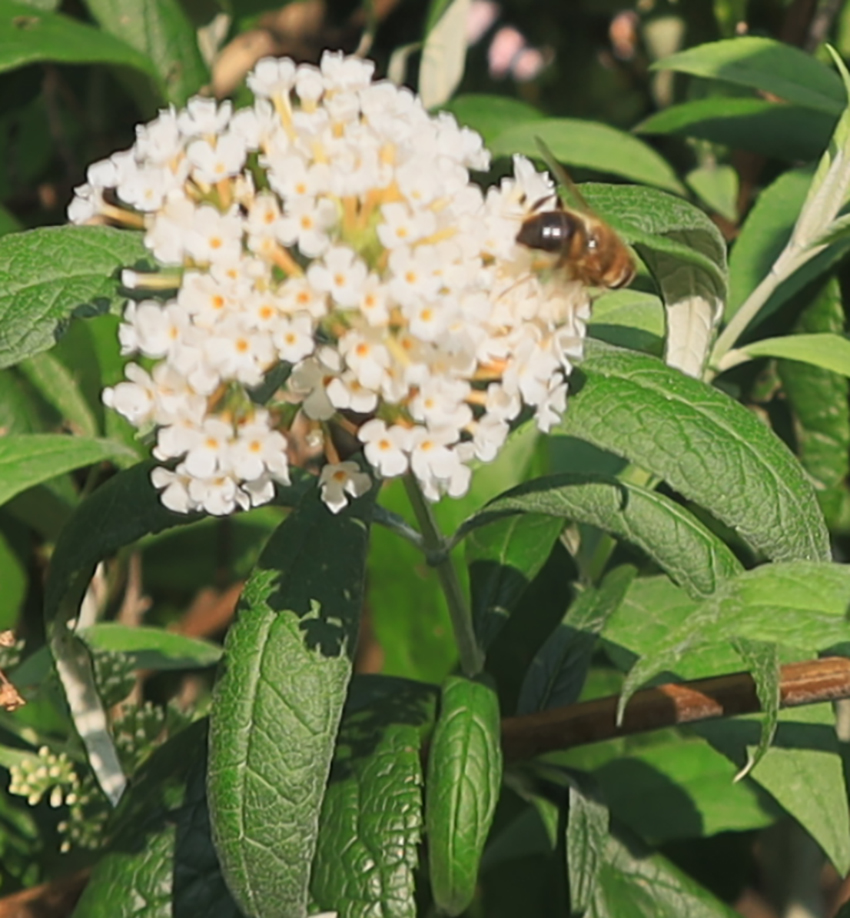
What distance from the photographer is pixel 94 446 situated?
1128mm

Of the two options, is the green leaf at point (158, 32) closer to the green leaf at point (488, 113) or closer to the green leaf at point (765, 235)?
the green leaf at point (488, 113)

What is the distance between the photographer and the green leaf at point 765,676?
878 mm

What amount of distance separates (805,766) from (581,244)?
0.53 meters

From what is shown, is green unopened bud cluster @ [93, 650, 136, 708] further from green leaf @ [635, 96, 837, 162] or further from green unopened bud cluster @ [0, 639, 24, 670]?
green leaf @ [635, 96, 837, 162]

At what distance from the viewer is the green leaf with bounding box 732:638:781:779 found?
2.88 feet

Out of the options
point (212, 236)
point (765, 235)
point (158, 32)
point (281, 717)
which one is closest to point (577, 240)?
point (212, 236)

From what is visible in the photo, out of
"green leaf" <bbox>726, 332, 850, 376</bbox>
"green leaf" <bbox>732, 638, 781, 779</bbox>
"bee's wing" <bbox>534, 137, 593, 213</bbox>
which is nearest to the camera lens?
"green leaf" <bbox>732, 638, 781, 779</bbox>

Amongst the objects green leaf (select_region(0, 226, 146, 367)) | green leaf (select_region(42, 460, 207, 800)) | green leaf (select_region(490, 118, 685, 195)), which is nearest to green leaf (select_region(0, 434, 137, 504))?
green leaf (select_region(42, 460, 207, 800))

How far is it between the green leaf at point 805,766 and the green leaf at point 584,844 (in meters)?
0.15

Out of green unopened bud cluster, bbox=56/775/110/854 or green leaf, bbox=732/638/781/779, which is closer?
green leaf, bbox=732/638/781/779

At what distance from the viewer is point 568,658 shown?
1178 mm

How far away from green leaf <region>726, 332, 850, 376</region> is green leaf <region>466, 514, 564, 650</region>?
9.6 inches

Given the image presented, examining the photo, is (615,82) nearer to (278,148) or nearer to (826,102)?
(826,102)

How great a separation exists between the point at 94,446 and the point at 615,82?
1.62 metres
